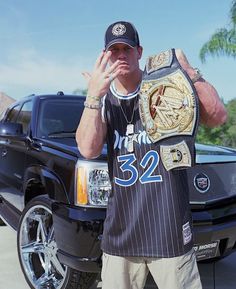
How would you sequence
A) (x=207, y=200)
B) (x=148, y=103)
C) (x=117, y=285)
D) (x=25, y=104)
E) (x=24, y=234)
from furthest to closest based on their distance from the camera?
(x=25, y=104)
(x=24, y=234)
(x=207, y=200)
(x=117, y=285)
(x=148, y=103)

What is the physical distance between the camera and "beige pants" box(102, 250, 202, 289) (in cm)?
212

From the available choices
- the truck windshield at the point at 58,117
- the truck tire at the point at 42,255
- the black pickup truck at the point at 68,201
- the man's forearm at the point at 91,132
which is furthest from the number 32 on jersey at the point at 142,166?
the truck windshield at the point at 58,117

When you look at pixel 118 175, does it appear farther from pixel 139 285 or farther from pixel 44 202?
pixel 44 202

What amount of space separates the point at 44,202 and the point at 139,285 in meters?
1.50

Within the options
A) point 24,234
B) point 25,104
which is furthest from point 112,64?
point 25,104

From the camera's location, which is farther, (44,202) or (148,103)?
(44,202)

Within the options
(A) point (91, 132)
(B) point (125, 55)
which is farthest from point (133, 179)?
(B) point (125, 55)

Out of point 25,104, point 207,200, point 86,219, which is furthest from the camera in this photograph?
point 25,104

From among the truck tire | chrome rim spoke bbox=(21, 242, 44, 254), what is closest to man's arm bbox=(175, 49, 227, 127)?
the truck tire

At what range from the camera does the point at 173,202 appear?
2064 mm

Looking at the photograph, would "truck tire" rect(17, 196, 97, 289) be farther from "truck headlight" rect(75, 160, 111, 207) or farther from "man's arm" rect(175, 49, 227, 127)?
"man's arm" rect(175, 49, 227, 127)

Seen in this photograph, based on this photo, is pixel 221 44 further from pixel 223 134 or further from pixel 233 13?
pixel 223 134

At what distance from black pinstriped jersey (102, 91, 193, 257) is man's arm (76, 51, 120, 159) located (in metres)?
0.12

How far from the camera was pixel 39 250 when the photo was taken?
374cm
